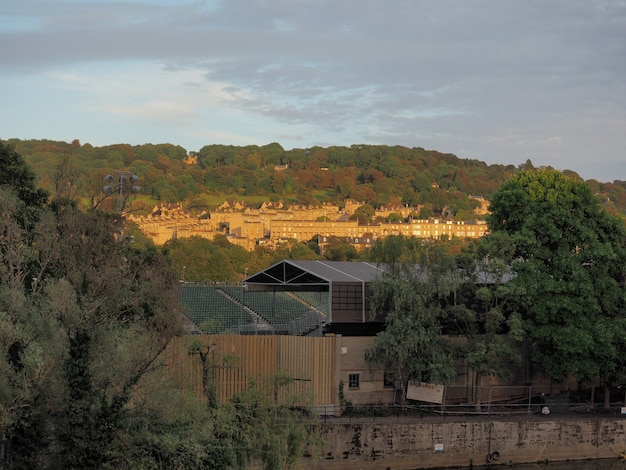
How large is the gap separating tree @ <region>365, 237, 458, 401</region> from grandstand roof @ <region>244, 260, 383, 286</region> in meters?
1.05

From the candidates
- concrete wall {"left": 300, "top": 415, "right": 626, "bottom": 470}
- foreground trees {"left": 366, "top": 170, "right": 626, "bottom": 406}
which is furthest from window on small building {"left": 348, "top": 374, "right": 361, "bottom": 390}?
concrete wall {"left": 300, "top": 415, "right": 626, "bottom": 470}

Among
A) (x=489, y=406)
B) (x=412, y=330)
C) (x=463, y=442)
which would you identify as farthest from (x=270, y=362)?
(x=489, y=406)

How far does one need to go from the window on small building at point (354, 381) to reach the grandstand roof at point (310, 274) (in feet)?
10.7

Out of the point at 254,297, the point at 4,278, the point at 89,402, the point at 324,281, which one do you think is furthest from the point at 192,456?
the point at 254,297

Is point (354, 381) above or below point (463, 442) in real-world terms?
above

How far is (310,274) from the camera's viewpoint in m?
35.8

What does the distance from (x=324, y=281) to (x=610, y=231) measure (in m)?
11.0

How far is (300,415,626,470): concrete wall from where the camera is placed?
102 ft

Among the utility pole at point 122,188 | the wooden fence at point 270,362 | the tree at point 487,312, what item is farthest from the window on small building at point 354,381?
the utility pole at point 122,188

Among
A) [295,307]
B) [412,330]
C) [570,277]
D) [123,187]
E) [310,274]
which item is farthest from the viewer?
[295,307]

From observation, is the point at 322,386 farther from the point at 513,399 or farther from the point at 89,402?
the point at 89,402

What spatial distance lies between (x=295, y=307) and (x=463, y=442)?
18.0 metres

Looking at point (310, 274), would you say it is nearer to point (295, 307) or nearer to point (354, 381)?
point (354, 381)

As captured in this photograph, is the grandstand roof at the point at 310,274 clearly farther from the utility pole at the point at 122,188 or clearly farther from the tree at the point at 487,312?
the utility pole at the point at 122,188
